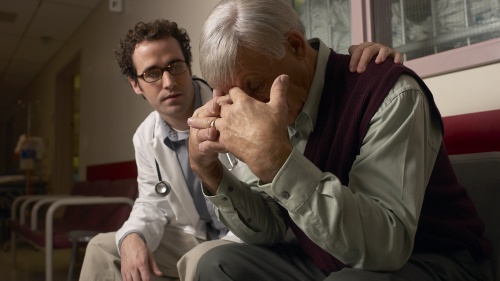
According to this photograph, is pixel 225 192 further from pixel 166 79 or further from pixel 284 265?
pixel 166 79

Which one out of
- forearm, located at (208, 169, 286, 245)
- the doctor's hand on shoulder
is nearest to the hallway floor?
Answer: the doctor's hand on shoulder

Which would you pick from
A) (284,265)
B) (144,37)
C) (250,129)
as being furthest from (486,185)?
(144,37)

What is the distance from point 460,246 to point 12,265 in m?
4.04

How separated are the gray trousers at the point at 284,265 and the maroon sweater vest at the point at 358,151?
3 centimetres

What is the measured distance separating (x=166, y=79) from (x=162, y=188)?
0.44m

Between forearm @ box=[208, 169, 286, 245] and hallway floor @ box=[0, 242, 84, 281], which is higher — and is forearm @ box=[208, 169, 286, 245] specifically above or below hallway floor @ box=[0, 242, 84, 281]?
above

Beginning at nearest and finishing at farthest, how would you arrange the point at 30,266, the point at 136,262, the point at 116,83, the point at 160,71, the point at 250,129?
the point at 250,129 → the point at 136,262 → the point at 160,71 → the point at 30,266 → the point at 116,83

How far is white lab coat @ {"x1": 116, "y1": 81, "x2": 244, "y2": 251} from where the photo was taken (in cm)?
164

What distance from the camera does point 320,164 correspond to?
95cm

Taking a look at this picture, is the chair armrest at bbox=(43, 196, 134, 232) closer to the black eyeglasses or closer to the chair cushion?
the black eyeglasses

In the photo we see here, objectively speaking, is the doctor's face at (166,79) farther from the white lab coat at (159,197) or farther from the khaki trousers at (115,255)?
the khaki trousers at (115,255)

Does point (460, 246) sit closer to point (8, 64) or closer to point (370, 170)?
point (370, 170)

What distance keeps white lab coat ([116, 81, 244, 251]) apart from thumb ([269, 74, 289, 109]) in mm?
926

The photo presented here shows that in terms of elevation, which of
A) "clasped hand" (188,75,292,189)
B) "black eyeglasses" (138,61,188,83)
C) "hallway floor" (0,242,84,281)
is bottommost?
"hallway floor" (0,242,84,281)
